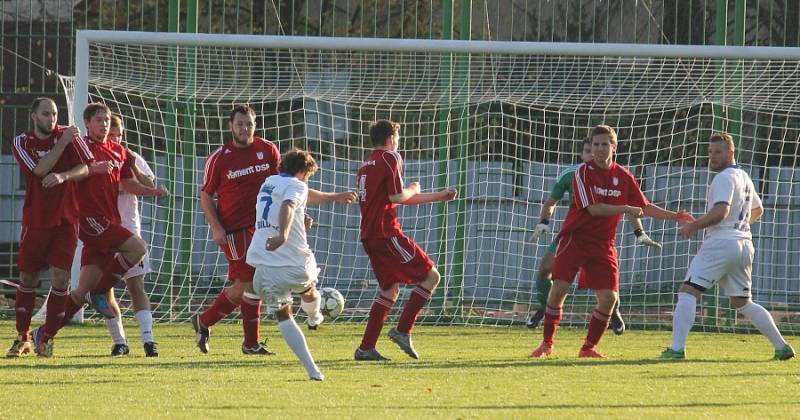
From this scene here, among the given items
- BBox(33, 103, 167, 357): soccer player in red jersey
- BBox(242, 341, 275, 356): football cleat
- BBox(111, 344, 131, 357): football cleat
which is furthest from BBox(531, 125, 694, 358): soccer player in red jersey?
BBox(111, 344, 131, 357): football cleat

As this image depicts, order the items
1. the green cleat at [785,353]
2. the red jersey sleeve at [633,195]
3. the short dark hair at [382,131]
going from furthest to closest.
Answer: the green cleat at [785,353] < the red jersey sleeve at [633,195] < the short dark hair at [382,131]

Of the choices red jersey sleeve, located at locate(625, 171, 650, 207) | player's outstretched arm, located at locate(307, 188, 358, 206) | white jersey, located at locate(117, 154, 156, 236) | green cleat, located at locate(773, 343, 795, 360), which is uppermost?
red jersey sleeve, located at locate(625, 171, 650, 207)

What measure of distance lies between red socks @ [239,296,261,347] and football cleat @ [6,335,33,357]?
1545mm

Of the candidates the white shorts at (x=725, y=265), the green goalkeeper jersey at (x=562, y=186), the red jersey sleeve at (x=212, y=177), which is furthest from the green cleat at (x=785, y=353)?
the red jersey sleeve at (x=212, y=177)

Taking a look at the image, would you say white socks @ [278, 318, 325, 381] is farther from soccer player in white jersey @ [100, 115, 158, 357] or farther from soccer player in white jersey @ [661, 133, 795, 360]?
soccer player in white jersey @ [661, 133, 795, 360]

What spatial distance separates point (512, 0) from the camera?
13.9 m

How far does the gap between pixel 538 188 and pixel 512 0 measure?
6.79ft

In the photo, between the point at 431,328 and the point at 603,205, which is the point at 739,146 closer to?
the point at 431,328

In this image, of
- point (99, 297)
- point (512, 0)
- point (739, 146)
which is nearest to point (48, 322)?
point (99, 297)

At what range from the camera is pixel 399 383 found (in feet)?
24.4

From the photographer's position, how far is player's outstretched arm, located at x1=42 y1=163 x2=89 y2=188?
861 centimetres

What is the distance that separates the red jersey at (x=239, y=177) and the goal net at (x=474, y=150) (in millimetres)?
3928

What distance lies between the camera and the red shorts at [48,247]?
894cm

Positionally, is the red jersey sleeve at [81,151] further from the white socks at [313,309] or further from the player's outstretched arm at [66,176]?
the white socks at [313,309]
